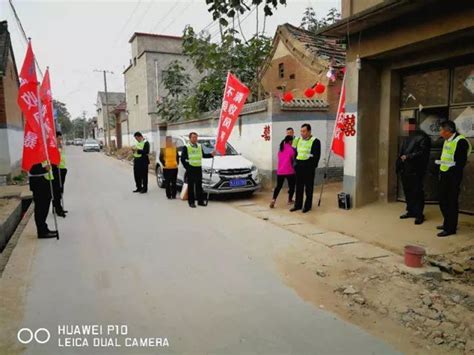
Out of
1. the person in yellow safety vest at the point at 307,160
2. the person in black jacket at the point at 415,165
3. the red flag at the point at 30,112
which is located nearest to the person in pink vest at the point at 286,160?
the person in yellow safety vest at the point at 307,160

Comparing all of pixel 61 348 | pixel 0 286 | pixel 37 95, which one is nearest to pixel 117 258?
pixel 0 286

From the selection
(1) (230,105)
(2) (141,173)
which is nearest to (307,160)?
(1) (230,105)

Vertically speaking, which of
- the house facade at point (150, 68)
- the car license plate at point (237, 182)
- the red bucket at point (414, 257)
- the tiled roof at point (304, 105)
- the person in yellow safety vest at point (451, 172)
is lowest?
the red bucket at point (414, 257)

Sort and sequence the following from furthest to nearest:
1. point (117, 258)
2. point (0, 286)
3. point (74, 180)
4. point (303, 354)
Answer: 1. point (74, 180)
2. point (117, 258)
3. point (0, 286)
4. point (303, 354)

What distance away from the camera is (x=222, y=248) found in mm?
5547

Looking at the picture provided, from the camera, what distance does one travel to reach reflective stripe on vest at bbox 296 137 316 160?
759cm

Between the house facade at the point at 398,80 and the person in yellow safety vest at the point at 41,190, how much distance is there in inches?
230

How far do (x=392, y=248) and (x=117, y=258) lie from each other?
3.96 meters

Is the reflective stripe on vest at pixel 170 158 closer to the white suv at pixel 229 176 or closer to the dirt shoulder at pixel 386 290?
the white suv at pixel 229 176

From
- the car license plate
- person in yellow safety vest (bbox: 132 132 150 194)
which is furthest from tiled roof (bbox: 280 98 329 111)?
person in yellow safety vest (bbox: 132 132 150 194)

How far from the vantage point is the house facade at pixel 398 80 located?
19.4ft

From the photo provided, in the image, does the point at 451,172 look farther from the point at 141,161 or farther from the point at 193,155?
the point at 141,161

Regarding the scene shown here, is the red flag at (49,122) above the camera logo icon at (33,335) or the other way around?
above

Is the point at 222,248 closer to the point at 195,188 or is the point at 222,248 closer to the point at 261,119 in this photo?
the point at 195,188
